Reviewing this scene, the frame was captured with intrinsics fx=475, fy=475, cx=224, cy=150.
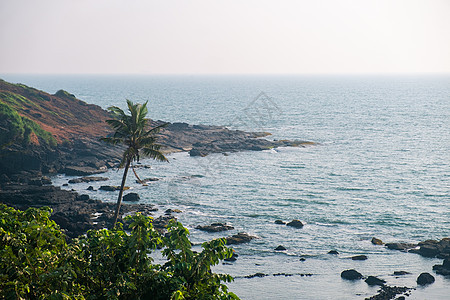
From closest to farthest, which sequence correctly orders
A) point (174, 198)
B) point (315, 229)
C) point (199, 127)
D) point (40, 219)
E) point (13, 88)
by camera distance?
point (40, 219), point (315, 229), point (174, 198), point (13, 88), point (199, 127)

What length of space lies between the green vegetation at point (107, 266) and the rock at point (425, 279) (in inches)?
1418

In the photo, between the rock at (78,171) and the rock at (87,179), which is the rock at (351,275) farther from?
the rock at (78,171)

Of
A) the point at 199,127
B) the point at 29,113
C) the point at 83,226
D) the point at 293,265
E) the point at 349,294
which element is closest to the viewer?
the point at 349,294

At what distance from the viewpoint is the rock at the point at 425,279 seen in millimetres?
49000

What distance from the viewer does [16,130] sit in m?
97.2

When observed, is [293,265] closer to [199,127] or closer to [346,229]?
[346,229]

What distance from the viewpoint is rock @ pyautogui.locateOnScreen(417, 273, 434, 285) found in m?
49.0

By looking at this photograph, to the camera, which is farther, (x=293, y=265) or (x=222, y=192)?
(x=222, y=192)

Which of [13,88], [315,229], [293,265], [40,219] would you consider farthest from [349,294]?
[13,88]

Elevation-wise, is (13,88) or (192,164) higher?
(13,88)

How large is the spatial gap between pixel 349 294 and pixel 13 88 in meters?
117

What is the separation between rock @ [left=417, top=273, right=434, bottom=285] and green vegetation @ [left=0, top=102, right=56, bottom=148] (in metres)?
74.8

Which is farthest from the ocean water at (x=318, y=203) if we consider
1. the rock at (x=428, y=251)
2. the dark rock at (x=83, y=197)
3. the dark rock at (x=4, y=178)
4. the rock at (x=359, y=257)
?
the dark rock at (x=4, y=178)

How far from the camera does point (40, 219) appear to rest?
24.6m
